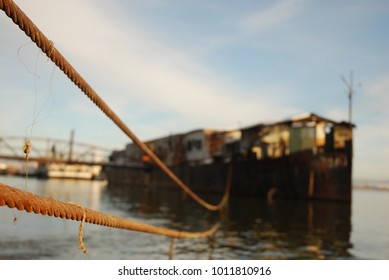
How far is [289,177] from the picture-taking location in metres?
32.2

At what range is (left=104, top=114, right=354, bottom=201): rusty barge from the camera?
3038 centimetres

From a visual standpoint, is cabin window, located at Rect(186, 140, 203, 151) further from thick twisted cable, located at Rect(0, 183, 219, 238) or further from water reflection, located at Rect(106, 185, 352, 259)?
thick twisted cable, located at Rect(0, 183, 219, 238)

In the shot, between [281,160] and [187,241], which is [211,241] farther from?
[281,160]

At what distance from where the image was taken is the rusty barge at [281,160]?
99.7ft

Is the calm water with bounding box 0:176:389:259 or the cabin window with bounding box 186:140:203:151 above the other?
the cabin window with bounding box 186:140:203:151

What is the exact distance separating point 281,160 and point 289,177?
5.45ft

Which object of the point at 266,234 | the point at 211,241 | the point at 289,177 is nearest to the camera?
the point at 211,241

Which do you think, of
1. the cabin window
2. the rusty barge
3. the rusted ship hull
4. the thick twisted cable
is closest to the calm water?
the thick twisted cable

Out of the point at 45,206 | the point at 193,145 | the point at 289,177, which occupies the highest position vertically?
the point at 193,145

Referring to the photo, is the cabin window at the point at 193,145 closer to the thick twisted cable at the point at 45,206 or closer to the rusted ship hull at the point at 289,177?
the rusted ship hull at the point at 289,177

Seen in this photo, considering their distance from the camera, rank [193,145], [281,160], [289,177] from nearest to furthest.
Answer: [289,177] < [281,160] < [193,145]

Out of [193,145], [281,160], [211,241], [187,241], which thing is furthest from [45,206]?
[193,145]

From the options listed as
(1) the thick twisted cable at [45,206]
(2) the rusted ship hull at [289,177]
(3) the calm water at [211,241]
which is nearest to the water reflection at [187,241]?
(3) the calm water at [211,241]
